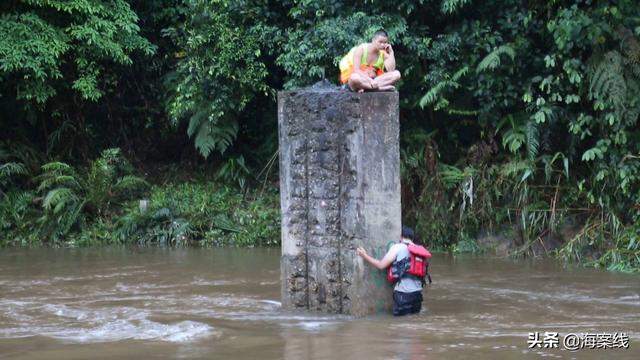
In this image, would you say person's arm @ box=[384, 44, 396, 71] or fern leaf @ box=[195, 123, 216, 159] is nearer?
person's arm @ box=[384, 44, 396, 71]

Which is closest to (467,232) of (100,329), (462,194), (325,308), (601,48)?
(462,194)

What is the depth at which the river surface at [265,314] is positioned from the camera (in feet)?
27.3

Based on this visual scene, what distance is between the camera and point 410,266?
9.58 m

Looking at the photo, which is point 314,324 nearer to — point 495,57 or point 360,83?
point 360,83

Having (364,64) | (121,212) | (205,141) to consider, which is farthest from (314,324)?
(121,212)

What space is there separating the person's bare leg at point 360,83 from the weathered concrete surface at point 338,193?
212mm

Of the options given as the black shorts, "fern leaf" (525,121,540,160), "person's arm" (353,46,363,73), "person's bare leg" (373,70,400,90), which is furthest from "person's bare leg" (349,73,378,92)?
"fern leaf" (525,121,540,160)

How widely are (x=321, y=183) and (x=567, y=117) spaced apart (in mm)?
5602

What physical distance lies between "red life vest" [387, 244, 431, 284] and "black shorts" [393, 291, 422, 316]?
0.15 metres

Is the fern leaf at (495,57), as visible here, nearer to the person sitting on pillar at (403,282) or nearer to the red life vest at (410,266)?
the person sitting on pillar at (403,282)

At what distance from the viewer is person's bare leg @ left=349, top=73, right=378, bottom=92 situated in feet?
32.1

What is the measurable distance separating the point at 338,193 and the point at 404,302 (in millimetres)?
1235

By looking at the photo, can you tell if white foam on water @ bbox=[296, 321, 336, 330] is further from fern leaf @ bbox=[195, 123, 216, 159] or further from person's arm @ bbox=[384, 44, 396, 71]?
fern leaf @ bbox=[195, 123, 216, 159]

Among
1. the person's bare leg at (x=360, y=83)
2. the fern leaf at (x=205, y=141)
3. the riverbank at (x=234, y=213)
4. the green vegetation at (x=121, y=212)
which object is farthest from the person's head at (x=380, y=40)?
the fern leaf at (x=205, y=141)
